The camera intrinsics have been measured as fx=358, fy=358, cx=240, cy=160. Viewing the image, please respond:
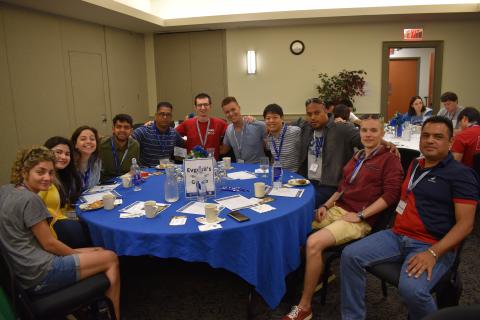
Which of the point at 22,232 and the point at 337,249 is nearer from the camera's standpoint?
the point at 22,232

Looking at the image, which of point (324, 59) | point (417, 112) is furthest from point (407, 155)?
point (324, 59)

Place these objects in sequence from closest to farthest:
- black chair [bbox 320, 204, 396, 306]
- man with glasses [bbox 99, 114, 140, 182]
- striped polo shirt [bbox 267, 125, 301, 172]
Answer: black chair [bbox 320, 204, 396, 306] < man with glasses [bbox 99, 114, 140, 182] < striped polo shirt [bbox 267, 125, 301, 172]

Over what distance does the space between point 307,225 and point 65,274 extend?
1.51m

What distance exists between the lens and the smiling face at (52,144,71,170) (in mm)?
2605

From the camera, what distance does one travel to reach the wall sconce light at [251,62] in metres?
7.87

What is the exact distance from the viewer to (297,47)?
25.6 ft

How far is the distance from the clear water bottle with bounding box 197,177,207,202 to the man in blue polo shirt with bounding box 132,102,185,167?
169 cm

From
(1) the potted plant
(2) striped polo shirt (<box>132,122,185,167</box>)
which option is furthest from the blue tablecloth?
(1) the potted plant

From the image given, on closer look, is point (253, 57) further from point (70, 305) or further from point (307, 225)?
point (70, 305)

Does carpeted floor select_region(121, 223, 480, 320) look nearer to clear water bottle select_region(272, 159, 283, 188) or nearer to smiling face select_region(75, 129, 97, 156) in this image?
clear water bottle select_region(272, 159, 283, 188)

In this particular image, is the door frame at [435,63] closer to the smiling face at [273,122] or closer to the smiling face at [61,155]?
the smiling face at [273,122]

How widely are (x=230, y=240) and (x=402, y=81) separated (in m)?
10.1

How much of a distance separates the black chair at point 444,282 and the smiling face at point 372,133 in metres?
0.90

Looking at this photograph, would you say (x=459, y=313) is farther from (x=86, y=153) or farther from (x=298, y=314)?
(x=86, y=153)
